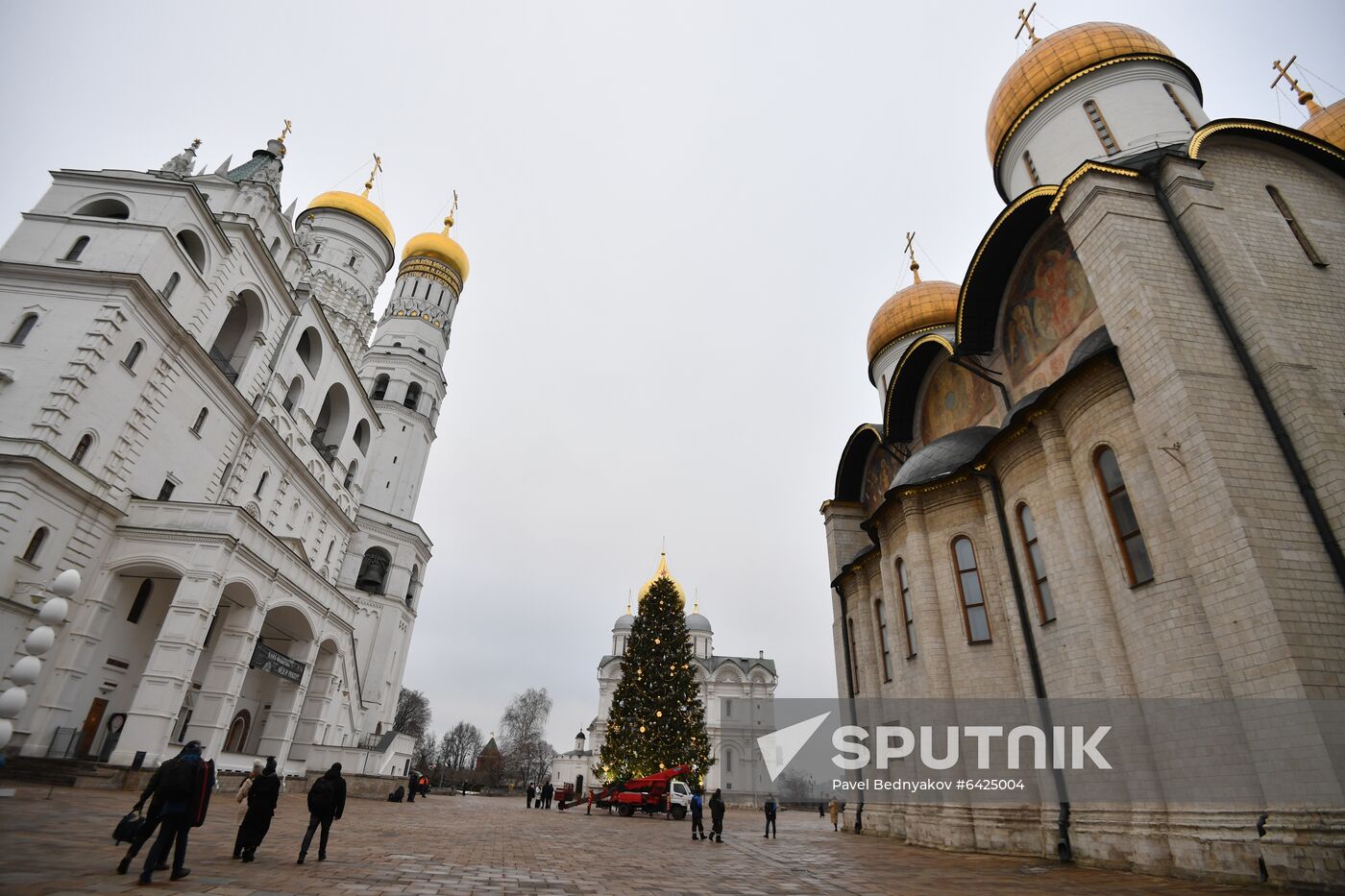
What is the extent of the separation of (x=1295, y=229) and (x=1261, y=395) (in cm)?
505

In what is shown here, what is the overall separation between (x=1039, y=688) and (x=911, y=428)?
9.82 meters

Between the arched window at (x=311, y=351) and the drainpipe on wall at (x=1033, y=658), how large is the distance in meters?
27.0

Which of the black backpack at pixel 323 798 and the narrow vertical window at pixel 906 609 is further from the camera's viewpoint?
the narrow vertical window at pixel 906 609

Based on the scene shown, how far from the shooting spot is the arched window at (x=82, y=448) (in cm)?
1634

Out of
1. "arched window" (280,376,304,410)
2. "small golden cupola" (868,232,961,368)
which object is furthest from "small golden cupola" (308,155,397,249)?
"small golden cupola" (868,232,961,368)

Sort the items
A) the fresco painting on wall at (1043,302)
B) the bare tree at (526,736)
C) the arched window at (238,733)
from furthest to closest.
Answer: the bare tree at (526,736), the arched window at (238,733), the fresco painting on wall at (1043,302)

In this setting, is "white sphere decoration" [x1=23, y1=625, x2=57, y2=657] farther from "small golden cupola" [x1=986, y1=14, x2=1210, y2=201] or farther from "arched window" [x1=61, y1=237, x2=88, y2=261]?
"small golden cupola" [x1=986, y1=14, x2=1210, y2=201]

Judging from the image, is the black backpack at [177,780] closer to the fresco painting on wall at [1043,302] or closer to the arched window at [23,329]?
the fresco painting on wall at [1043,302]

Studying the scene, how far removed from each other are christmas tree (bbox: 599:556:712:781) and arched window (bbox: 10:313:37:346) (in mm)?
24958

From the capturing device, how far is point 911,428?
69.9 feet

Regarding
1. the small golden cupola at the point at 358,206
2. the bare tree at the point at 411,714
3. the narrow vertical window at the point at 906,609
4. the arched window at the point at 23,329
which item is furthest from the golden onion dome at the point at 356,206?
the bare tree at the point at 411,714

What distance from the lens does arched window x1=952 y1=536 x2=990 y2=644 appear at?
15156 mm

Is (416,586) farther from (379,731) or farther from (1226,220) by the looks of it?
(1226,220)

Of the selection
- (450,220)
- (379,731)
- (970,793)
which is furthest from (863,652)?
(450,220)
